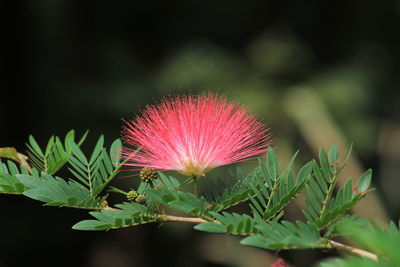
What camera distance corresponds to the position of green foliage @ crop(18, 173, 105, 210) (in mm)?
1329

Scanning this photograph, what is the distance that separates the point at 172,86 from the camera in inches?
283

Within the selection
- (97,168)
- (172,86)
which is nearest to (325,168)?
(97,168)

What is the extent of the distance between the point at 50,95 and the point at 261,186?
6777 mm

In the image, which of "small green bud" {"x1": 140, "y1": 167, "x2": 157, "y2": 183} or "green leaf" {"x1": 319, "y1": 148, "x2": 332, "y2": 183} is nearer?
"green leaf" {"x1": 319, "y1": 148, "x2": 332, "y2": 183}

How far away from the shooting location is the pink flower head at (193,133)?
143 centimetres

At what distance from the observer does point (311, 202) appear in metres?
1.27

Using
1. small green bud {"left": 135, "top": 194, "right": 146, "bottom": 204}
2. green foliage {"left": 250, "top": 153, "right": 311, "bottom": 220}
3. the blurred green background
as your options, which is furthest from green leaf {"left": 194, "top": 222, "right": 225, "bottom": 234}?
the blurred green background

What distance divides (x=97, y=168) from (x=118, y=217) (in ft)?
0.78

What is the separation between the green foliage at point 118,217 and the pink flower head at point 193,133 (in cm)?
16

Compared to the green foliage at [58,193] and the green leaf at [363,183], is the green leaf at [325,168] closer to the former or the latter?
the green leaf at [363,183]

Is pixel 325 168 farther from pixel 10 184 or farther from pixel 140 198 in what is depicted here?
pixel 10 184

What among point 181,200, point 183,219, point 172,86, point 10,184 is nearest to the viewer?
point 181,200

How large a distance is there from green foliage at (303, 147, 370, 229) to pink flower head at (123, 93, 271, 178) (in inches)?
6.7

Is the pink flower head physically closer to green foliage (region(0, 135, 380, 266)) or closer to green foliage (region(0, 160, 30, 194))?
green foliage (region(0, 135, 380, 266))
